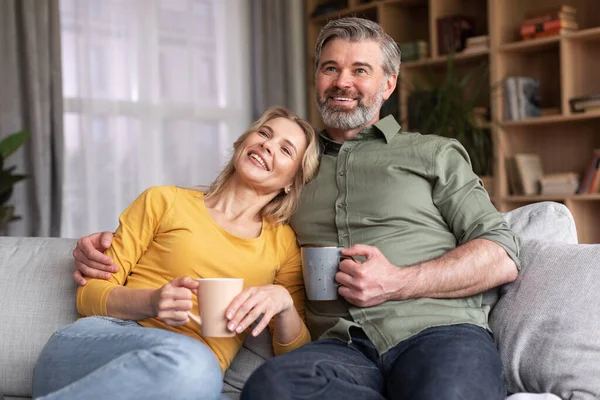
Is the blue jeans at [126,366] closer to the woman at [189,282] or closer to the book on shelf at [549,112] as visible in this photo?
the woman at [189,282]

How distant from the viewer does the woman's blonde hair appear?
6.28 feet

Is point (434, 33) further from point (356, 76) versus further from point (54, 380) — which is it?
point (54, 380)

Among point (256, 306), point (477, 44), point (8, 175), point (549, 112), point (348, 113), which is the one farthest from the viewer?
point (477, 44)

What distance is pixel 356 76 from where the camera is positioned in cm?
203

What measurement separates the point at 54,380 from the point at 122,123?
300cm

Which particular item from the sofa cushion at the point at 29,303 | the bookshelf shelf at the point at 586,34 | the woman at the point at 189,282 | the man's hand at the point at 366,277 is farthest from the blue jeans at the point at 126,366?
the bookshelf shelf at the point at 586,34

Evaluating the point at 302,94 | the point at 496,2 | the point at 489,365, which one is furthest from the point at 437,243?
the point at 302,94

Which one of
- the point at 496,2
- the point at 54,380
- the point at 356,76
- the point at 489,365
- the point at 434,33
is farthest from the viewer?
the point at 434,33

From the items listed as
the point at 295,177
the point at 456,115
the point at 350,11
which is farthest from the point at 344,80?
the point at 350,11

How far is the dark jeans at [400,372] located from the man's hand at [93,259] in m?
0.46

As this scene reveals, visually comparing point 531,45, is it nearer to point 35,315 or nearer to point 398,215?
point 398,215

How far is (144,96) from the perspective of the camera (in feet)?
14.9

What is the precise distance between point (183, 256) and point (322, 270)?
0.37 m

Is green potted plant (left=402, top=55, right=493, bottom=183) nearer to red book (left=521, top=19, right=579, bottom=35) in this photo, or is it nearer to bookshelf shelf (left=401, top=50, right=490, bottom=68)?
bookshelf shelf (left=401, top=50, right=490, bottom=68)
